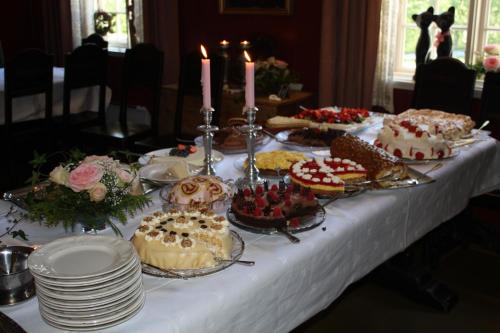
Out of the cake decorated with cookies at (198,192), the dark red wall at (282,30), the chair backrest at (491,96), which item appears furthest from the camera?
the dark red wall at (282,30)

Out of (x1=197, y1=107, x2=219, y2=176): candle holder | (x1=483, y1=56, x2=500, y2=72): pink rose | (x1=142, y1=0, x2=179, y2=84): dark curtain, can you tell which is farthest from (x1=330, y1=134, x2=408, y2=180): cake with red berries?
(x1=142, y1=0, x2=179, y2=84): dark curtain

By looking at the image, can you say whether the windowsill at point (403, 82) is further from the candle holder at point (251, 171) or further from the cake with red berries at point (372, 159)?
the candle holder at point (251, 171)

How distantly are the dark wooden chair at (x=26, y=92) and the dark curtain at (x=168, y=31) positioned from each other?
1.57 metres

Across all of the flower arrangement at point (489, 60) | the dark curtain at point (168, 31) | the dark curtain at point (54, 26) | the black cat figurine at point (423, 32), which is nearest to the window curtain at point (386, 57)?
the black cat figurine at point (423, 32)

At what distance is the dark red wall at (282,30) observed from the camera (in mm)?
4363

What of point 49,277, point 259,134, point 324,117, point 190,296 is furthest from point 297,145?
point 49,277

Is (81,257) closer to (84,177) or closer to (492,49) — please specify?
(84,177)

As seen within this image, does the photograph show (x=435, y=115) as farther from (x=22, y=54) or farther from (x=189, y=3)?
(x=189, y=3)

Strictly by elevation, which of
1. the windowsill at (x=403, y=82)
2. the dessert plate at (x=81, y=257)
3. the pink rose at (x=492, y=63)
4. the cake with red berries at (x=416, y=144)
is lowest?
the dessert plate at (x=81, y=257)

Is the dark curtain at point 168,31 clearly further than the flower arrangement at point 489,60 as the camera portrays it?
Yes

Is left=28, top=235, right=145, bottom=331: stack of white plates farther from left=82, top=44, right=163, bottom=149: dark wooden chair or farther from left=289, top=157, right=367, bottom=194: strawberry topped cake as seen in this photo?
left=82, top=44, right=163, bottom=149: dark wooden chair

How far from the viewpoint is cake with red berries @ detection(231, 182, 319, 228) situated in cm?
143

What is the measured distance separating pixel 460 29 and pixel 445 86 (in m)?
0.98

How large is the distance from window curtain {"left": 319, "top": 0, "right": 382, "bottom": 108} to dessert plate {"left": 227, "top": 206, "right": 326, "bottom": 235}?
8.32 feet
